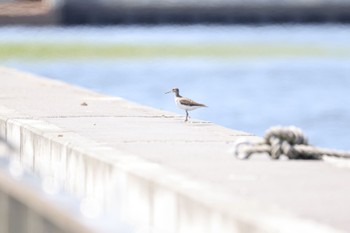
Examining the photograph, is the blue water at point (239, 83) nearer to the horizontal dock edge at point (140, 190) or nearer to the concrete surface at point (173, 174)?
the concrete surface at point (173, 174)

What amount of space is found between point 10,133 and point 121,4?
10922cm

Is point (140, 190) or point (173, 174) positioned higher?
point (173, 174)

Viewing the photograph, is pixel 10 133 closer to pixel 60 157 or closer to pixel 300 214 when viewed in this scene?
pixel 60 157

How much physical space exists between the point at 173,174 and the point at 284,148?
1575 mm

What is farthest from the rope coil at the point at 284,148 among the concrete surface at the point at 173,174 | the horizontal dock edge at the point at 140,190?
the horizontal dock edge at the point at 140,190

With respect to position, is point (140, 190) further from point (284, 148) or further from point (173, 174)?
point (284, 148)

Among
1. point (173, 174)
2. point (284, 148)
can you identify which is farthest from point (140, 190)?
point (284, 148)

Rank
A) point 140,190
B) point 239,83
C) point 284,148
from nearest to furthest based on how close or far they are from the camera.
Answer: point 140,190, point 284,148, point 239,83

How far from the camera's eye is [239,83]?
57188 mm

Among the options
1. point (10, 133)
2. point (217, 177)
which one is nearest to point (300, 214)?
point (217, 177)

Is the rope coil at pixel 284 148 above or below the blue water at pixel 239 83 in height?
above

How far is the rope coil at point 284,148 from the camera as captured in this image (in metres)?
11.4

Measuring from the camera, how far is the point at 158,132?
1373 cm

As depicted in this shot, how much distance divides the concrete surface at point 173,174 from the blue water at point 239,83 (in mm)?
12973
